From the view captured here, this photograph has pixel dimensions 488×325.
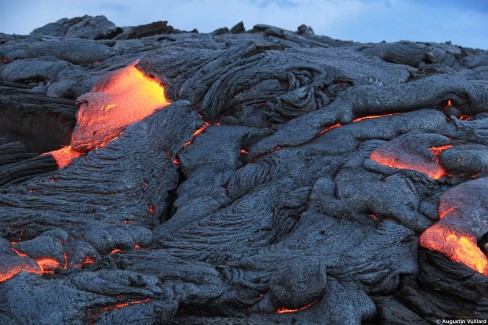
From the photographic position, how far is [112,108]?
28.8 ft

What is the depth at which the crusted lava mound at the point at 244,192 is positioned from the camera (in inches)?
204

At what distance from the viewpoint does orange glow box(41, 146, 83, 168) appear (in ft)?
26.6

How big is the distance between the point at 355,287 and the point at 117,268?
7.57 feet

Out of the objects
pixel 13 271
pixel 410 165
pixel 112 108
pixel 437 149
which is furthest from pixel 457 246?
pixel 112 108

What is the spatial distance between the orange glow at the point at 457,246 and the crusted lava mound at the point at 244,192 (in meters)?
0.01

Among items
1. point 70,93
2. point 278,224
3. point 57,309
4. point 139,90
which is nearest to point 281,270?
point 278,224

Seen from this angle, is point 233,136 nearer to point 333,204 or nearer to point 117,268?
point 333,204

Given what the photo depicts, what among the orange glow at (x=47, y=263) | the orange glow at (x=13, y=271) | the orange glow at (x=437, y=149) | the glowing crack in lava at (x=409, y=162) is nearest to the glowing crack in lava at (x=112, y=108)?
the orange glow at (x=47, y=263)

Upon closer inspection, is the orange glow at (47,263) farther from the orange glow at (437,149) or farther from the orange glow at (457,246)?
the orange glow at (437,149)

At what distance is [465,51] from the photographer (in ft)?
50.3

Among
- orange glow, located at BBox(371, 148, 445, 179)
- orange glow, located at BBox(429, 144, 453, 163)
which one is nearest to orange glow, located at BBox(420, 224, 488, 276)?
orange glow, located at BBox(371, 148, 445, 179)

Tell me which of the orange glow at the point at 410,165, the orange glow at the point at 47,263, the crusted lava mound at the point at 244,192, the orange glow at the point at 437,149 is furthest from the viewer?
the orange glow at the point at 437,149

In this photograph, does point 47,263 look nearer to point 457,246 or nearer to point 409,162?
point 457,246

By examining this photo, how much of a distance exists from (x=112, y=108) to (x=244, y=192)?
285 cm
